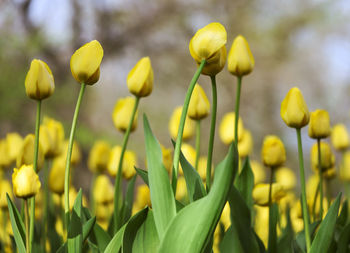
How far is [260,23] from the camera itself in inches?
206

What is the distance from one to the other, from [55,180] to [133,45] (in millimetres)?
3834

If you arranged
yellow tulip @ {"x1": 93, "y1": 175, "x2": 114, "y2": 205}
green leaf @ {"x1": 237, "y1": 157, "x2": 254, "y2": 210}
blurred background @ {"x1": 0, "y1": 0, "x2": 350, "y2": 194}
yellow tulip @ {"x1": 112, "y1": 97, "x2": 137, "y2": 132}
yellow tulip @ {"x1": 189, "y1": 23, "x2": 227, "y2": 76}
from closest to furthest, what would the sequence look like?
yellow tulip @ {"x1": 189, "y1": 23, "x2": 227, "y2": 76} < green leaf @ {"x1": 237, "y1": 157, "x2": 254, "y2": 210} < yellow tulip @ {"x1": 112, "y1": 97, "x2": 137, "y2": 132} < yellow tulip @ {"x1": 93, "y1": 175, "x2": 114, "y2": 205} < blurred background @ {"x1": 0, "y1": 0, "x2": 350, "y2": 194}

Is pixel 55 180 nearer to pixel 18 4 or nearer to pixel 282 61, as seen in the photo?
pixel 18 4

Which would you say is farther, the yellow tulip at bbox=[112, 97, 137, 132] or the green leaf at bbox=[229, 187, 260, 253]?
the yellow tulip at bbox=[112, 97, 137, 132]

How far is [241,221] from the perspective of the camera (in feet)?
1.86

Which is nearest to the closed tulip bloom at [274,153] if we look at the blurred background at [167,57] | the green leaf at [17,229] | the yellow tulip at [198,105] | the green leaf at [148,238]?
the yellow tulip at [198,105]

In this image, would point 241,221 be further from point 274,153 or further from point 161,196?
point 274,153

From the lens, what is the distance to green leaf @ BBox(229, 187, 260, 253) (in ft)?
1.81

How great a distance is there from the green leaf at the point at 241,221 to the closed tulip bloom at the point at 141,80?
0.28 meters

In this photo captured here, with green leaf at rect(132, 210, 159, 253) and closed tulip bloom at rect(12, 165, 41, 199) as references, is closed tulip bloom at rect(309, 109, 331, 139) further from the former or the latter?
closed tulip bloom at rect(12, 165, 41, 199)

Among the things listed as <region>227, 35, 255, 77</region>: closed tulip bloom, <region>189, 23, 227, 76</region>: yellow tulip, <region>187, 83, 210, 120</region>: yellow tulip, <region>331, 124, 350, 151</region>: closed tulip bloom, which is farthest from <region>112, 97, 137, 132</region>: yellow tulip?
<region>331, 124, 350, 151</region>: closed tulip bloom

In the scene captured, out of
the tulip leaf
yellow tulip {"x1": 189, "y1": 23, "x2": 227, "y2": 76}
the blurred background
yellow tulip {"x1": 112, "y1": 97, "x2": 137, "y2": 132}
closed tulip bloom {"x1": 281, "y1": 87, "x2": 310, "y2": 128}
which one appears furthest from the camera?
the blurred background

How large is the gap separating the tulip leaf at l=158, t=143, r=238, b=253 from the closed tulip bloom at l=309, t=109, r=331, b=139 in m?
0.37

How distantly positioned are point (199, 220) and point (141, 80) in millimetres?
322
